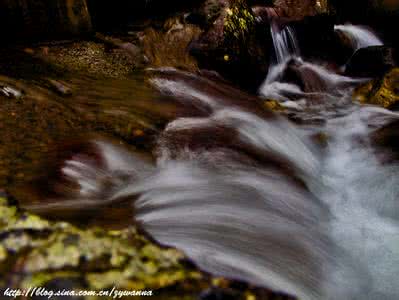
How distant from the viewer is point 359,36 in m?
9.36

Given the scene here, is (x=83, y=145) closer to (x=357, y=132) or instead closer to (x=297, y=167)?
(x=297, y=167)

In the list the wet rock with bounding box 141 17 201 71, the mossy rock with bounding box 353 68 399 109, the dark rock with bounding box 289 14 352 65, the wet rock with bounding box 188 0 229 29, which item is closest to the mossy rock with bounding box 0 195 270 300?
the wet rock with bounding box 141 17 201 71

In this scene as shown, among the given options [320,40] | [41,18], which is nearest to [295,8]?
[320,40]

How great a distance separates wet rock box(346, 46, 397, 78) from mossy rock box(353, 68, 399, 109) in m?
1.37

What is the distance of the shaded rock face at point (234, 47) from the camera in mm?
5840

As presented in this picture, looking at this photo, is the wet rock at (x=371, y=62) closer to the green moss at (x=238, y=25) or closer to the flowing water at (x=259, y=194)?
the green moss at (x=238, y=25)

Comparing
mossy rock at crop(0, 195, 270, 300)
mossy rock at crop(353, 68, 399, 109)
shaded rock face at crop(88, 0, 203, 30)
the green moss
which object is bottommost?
mossy rock at crop(353, 68, 399, 109)

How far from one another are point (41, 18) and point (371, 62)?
6.02 meters

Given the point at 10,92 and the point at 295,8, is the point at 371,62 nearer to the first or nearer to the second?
the point at 295,8

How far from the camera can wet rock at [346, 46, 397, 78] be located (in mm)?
7410

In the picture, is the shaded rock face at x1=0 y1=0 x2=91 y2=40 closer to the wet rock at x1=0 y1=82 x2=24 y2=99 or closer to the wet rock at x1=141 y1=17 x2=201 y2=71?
the wet rock at x1=141 y1=17 x2=201 y2=71

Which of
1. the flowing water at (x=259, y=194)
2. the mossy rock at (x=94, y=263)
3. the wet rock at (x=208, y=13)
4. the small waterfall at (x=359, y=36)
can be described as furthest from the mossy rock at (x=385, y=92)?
the mossy rock at (x=94, y=263)

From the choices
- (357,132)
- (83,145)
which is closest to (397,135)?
(357,132)

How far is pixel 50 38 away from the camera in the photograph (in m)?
5.34
